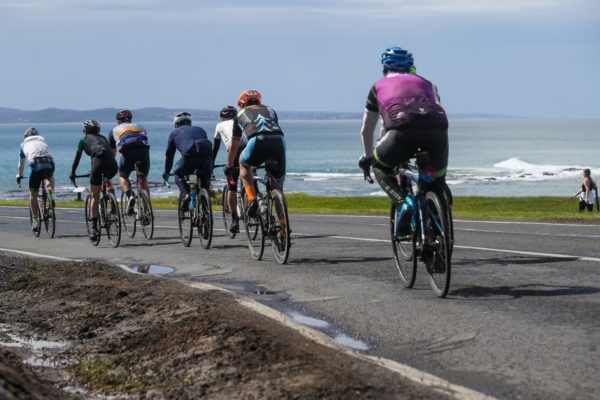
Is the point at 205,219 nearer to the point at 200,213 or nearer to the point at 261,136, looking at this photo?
the point at 200,213

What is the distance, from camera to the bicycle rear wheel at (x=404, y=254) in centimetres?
923

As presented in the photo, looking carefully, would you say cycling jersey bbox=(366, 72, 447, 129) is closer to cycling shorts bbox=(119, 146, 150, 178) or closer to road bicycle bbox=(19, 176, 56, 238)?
cycling shorts bbox=(119, 146, 150, 178)

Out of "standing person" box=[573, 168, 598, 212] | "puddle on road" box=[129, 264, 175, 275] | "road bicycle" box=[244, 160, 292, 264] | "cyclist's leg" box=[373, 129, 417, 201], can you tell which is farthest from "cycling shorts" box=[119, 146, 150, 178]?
"standing person" box=[573, 168, 598, 212]

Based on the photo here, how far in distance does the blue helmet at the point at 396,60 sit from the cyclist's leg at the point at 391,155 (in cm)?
66

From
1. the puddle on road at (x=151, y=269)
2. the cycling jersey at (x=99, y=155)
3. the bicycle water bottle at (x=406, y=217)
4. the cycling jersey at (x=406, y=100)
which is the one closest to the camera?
the cycling jersey at (x=406, y=100)

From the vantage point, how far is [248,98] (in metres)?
12.4

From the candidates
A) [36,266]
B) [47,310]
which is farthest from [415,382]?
[36,266]

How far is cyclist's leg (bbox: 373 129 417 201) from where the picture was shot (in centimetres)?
873

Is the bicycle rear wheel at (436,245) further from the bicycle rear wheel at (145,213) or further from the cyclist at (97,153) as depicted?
the bicycle rear wheel at (145,213)

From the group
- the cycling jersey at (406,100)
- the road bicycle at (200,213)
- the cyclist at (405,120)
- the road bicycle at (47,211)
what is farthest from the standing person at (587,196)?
the cycling jersey at (406,100)

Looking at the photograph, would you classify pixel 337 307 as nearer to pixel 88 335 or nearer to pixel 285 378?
pixel 88 335

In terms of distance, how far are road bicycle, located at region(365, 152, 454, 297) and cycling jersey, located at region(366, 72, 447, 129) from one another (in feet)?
1.12

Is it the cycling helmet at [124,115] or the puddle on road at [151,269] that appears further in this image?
the cycling helmet at [124,115]

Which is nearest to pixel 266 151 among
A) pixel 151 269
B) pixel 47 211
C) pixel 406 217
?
pixel 151 269
